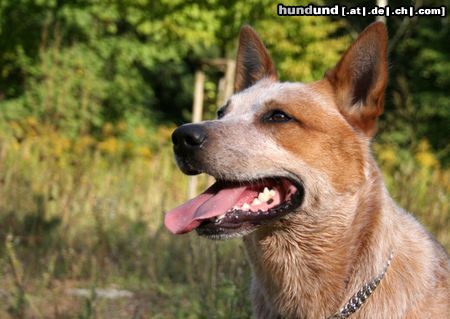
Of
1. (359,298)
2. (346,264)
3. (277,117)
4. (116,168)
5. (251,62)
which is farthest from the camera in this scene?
(116,168)

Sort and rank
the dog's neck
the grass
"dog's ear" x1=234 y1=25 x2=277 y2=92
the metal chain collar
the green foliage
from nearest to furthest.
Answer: the metal chain collar, the dog's neck, "dog's ear" x1=234 y1=25 x2=277 y2=92, the grass, the green foliage

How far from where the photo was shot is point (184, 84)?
19.4 meters

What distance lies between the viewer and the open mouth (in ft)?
10.4

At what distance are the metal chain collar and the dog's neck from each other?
0.06 meters

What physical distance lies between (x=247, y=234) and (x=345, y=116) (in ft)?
2.44

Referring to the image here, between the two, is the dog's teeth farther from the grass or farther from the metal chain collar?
the grass

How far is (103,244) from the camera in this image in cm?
619

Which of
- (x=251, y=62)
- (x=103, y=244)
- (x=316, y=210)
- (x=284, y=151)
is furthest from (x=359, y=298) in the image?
(x=103, y=244)

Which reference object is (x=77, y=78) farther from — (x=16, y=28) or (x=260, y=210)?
(x=260, y=210)

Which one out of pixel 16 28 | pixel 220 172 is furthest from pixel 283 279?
pixel 16 28

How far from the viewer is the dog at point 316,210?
10.4ft

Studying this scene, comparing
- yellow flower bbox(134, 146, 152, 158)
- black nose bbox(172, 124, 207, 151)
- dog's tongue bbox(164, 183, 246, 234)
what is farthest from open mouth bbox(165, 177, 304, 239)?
yellow flower bbox(134, 146, 152, 158)

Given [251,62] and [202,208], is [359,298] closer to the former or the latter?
[202,208]

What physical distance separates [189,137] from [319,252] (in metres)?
0.79
